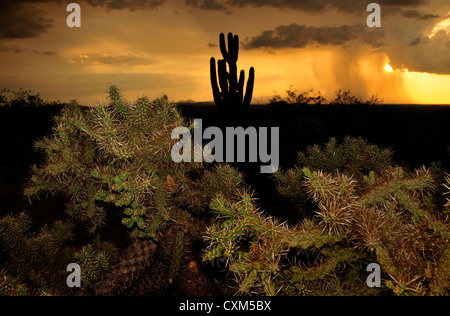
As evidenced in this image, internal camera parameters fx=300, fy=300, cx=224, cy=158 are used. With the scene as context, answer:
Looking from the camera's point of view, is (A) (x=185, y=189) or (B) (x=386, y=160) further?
(B) (x=386, y=160)

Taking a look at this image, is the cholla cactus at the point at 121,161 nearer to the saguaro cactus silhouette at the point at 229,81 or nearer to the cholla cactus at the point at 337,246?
the cholla cactus at the point at 337,246

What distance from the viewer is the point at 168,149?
1836 mm

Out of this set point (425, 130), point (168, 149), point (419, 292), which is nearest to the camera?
point (419, 292)

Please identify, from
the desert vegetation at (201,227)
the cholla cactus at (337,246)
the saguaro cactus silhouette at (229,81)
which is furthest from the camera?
the saguaro cactus silhouette at (229,81)

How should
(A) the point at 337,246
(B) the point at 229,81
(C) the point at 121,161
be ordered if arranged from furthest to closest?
(B) the point at 229,81 → (C) the point at 121,161 → (A) the point at 337,246

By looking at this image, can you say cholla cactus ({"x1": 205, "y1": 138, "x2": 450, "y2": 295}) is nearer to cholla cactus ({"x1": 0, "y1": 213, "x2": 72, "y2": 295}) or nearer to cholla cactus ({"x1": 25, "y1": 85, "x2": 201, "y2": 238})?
cholla cactus ({"x1": 25, "y1": 85, "x2": 201, "y2": 238})

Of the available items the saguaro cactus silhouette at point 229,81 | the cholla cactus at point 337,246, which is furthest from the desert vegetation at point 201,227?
the saguaro cactus silhouette at point 229,81

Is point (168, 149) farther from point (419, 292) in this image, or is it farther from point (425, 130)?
point (425, 130)

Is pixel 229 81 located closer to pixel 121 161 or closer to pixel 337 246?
pixel 121 161

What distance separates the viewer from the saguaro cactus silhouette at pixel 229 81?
8.99 metres

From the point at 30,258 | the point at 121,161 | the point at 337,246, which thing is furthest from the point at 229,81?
the point at 337,246

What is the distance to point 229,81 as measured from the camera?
9031 millimetres
